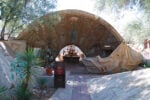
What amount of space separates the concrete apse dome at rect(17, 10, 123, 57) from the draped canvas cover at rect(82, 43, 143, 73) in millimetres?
2965

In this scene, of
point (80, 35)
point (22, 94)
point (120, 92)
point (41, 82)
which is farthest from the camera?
point (80, 35)

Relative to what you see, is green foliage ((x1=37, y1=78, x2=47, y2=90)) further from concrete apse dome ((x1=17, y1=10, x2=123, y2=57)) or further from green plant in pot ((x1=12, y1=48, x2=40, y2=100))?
concrete apse dome ((x1=17, y1=10, x2=123, y2=57))

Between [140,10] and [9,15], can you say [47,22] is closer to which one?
[9,15]

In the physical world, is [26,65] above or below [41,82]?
above

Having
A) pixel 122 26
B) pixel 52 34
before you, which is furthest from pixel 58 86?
pixel 122 26

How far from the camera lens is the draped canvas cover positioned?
1725 cm

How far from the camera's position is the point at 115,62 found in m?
17.6

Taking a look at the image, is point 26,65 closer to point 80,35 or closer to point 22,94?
point 22,94

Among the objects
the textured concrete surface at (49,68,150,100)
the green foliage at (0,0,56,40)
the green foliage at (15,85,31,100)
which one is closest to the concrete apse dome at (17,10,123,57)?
the green foliage at (0,0,56,40)

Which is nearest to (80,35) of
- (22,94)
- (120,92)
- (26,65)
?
(26,65)

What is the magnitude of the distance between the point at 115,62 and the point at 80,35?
767 centimetres

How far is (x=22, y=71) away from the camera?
29.5 ft

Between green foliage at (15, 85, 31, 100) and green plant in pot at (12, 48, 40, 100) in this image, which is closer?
green foliage at (15, 85, 31, 100)

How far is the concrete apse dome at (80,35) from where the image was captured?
68.0ft
